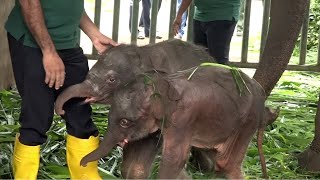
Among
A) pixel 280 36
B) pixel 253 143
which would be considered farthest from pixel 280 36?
pixel 253 143

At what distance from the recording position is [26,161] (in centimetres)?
400

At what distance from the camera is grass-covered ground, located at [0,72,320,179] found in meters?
4.58

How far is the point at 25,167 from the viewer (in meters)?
4.01

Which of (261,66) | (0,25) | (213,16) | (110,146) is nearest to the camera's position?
(110,146)

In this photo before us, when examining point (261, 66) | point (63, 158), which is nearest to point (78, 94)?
point (63, 158)

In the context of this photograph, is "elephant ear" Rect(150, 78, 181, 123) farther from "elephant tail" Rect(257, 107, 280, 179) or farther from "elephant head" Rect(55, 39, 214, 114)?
"elephant tail" Rect(257, 107, 280, 179)

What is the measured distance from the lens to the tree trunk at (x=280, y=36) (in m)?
5.07

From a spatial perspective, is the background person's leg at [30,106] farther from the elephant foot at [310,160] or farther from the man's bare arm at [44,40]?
the elephant foot at [310,160]

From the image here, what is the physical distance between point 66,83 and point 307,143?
7.20 ft

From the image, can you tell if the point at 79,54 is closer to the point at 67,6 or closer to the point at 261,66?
the point at 67,6

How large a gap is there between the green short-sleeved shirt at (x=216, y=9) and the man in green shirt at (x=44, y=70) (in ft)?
6.56

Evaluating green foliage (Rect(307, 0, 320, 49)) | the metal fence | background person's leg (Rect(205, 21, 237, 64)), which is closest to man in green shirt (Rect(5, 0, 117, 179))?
background person's leg (Rect(205, 21, 237, 64))

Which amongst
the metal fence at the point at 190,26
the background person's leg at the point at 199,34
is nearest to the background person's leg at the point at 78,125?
the background person's leg at the point at 199,34

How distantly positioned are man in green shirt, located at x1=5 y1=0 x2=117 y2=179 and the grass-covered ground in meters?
0.41
